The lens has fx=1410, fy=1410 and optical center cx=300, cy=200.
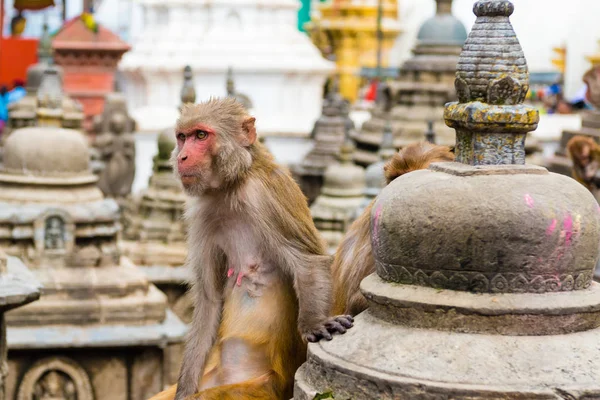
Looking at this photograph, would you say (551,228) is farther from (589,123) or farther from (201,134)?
(589,123)

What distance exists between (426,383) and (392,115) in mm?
12956

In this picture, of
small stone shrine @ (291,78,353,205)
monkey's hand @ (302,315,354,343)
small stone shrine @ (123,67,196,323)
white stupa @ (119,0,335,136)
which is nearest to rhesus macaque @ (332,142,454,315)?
monkey's hand @ (302,315,354,343)

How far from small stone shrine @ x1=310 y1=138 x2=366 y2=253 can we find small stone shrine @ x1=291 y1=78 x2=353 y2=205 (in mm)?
2639

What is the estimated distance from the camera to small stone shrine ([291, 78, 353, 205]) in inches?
588

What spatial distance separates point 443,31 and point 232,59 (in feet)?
Result: 9.33

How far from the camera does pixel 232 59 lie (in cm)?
1747

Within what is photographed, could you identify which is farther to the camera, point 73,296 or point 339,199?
point 339,199

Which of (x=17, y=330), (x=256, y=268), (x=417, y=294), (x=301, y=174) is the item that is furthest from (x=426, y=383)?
(x=301, y=174)

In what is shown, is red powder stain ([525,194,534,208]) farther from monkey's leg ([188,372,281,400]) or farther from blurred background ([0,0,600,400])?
blurred background ([0,0,600,400])

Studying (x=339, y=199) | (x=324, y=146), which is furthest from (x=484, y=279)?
(x=324, y=146)

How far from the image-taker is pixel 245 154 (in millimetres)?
4125

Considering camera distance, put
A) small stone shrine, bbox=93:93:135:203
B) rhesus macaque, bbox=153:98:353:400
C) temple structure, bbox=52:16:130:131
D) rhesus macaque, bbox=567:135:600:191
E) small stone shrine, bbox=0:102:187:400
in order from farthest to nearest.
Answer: temple structure, bbox=52:16:130:131 → small stone shrine, bbox=93:93:135:203 → rhesus macaque, bbox=567:135:600:191 → small stone shrine, bbox=0:102:187:400 → rhesus macaque, bbox=153:98:353:400

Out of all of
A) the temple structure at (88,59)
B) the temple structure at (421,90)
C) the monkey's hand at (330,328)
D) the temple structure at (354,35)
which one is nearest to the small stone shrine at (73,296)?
the monkey's hand at (330,328)

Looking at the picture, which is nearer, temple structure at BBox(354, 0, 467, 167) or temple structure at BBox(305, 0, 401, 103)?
temple structure at BBox(354, 0, 467, 167)
